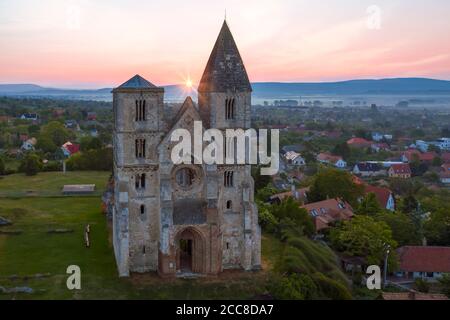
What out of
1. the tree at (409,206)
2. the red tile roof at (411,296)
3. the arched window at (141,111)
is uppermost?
the arched window at (141,111)

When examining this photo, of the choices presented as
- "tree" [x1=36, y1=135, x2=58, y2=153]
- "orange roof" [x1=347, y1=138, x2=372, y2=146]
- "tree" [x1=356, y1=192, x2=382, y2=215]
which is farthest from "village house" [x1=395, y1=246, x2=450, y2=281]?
"orange roof" [x1=347, y1=138, x2=372, y2=146]

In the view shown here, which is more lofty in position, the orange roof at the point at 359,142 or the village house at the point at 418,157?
the orange roof at the point at 359,142

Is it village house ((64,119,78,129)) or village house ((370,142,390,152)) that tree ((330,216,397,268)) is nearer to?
village house ((370,142,390,152))

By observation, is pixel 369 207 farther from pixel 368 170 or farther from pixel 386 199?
pixel 368 170

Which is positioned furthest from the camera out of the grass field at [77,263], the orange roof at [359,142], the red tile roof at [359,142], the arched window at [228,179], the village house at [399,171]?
the orange roof at [359,142]

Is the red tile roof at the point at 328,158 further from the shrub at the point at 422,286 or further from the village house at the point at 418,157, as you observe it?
the shrub at the point at 422,286

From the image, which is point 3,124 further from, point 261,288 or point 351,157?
point 261,288

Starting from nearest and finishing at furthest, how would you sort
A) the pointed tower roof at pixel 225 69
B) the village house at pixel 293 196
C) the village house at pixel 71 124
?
the pointed tower roof at pixel 225 69 → the village house at pixel 293 196 → the village house at pixel 71 124

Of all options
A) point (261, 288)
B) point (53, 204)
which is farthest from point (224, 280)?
point (53, 204)

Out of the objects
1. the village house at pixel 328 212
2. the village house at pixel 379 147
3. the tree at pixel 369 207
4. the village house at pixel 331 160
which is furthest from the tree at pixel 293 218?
the village house at pixel 379 147
